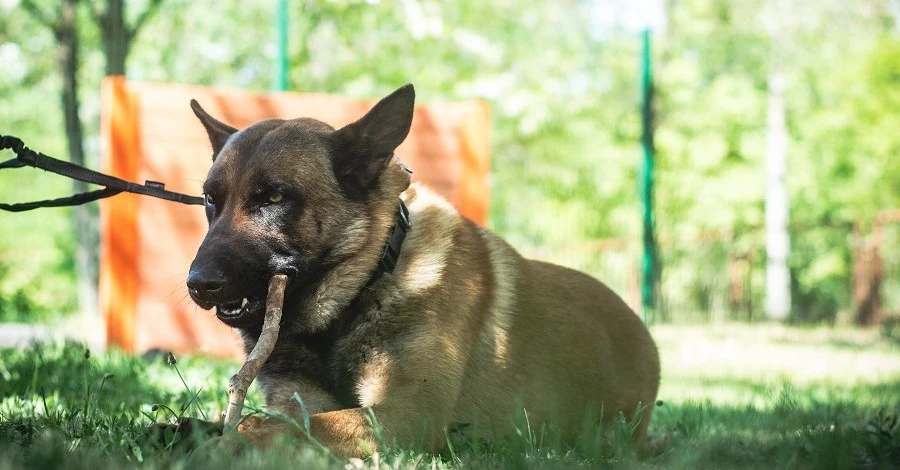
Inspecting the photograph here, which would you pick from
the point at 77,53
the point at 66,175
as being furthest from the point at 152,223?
the point at 77,53

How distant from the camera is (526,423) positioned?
11.5ft

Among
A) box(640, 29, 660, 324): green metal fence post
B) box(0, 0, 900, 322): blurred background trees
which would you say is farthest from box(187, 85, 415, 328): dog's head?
box(0, 0, 900, 322): blurred background trees

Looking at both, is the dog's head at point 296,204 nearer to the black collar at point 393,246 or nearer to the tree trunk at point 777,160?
the black collar at point 393,246

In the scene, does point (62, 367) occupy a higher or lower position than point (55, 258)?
higher

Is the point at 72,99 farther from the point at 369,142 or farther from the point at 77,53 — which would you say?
the point at 369,142

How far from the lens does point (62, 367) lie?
481 centimetres

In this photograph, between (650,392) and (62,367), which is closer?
(650,392)

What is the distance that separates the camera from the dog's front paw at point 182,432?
254 cm

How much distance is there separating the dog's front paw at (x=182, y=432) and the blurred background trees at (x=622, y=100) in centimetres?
1375

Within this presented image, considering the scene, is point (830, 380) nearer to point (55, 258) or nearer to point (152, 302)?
point (152, 302)

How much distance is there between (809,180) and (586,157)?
6168mm

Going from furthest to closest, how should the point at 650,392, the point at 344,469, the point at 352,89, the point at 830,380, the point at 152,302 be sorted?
the point at 352,89 → the point at 152,302 → the point at 830,380 → the point at 650,392 → the point at 344,469

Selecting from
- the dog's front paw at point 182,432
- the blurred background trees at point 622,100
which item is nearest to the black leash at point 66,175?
the dog's front paw at point 182,432

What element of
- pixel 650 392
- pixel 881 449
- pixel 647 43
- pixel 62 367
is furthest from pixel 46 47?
pixel 881 449
